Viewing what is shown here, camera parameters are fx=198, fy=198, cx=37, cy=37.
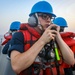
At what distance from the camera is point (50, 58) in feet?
7.12

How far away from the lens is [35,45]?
1987 mm

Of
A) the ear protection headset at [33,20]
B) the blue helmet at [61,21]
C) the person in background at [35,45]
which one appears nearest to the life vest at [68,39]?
the person in background at [35,45]

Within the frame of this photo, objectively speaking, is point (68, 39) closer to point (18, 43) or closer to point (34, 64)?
point (34, 64)

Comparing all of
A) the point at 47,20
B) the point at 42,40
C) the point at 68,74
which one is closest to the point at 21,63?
the point at 42,40

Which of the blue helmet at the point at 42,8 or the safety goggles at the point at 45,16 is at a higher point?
the blue helmet at the point at 42,8

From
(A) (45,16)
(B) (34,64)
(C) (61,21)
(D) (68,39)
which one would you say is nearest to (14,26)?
(C) (61,21)

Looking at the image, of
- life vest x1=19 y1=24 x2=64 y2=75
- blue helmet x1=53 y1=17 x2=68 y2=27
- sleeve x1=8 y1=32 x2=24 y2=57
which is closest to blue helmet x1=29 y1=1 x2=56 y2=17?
life vest x1=19 y1=24 x2=64 y2=75

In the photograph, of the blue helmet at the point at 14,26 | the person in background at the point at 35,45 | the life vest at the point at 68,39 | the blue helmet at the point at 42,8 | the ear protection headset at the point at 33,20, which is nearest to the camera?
the person in background at the point at 35,45

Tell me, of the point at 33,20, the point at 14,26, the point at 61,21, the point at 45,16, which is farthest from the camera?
the point at 14,26

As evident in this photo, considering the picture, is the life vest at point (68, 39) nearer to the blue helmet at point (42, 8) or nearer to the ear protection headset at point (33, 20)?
the blue helmet at point (42, 8)

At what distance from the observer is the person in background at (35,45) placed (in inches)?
77.0

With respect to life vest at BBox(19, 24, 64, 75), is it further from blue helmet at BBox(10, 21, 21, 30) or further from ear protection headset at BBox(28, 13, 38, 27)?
blue helmet at BBox(10, 21, 21, 30)

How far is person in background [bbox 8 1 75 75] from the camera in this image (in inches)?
77.0

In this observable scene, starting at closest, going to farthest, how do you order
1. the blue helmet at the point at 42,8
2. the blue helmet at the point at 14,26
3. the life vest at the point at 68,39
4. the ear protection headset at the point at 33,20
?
the ear protection headset at the point at 33,20
the blue helmet at the point at 42,8
the life vest at the point at 68,39
the blue helmet at the point at 14,26
